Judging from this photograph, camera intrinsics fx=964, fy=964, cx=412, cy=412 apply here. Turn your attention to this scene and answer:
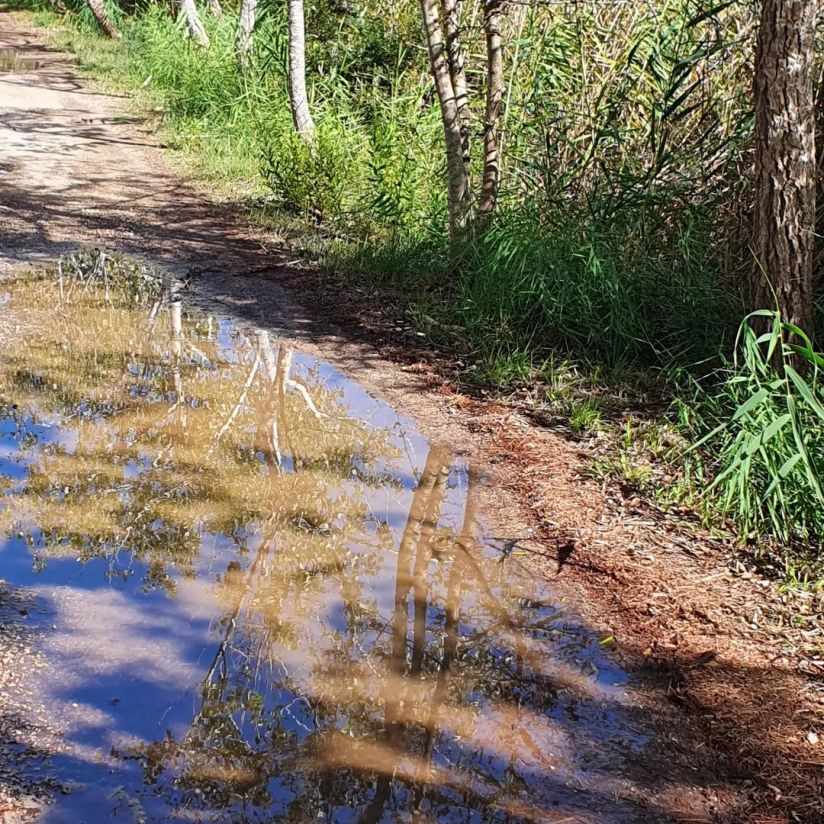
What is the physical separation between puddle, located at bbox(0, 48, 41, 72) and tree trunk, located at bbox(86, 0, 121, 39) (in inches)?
59.6

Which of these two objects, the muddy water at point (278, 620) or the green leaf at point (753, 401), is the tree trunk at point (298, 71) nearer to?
the muddy water at point (278, 620)

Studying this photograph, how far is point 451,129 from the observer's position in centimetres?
660

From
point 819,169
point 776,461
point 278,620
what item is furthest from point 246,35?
point 278,620

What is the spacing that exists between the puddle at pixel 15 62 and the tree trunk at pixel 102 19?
1513 millimetres

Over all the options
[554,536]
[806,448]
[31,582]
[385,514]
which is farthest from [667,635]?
[31,582]

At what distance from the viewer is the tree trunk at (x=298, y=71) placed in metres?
8.80

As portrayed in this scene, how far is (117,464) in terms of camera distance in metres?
3.99

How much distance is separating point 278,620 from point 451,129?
14.4ft

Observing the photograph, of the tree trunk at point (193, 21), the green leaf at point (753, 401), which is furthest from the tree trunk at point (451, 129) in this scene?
the tree trunk at point (193, 21)

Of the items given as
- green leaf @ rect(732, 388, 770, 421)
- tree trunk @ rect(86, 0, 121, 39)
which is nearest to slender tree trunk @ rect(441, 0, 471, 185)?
green leaf @ rect(732, 388, 770, 421)

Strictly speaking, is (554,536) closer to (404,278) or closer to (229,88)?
(404,278)

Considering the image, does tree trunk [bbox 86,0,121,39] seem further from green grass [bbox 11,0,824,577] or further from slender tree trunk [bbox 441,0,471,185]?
slender tree trunk [bbox 441,0,471,185]

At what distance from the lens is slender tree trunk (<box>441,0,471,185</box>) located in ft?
21.0

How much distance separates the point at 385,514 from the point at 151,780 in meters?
1.62
